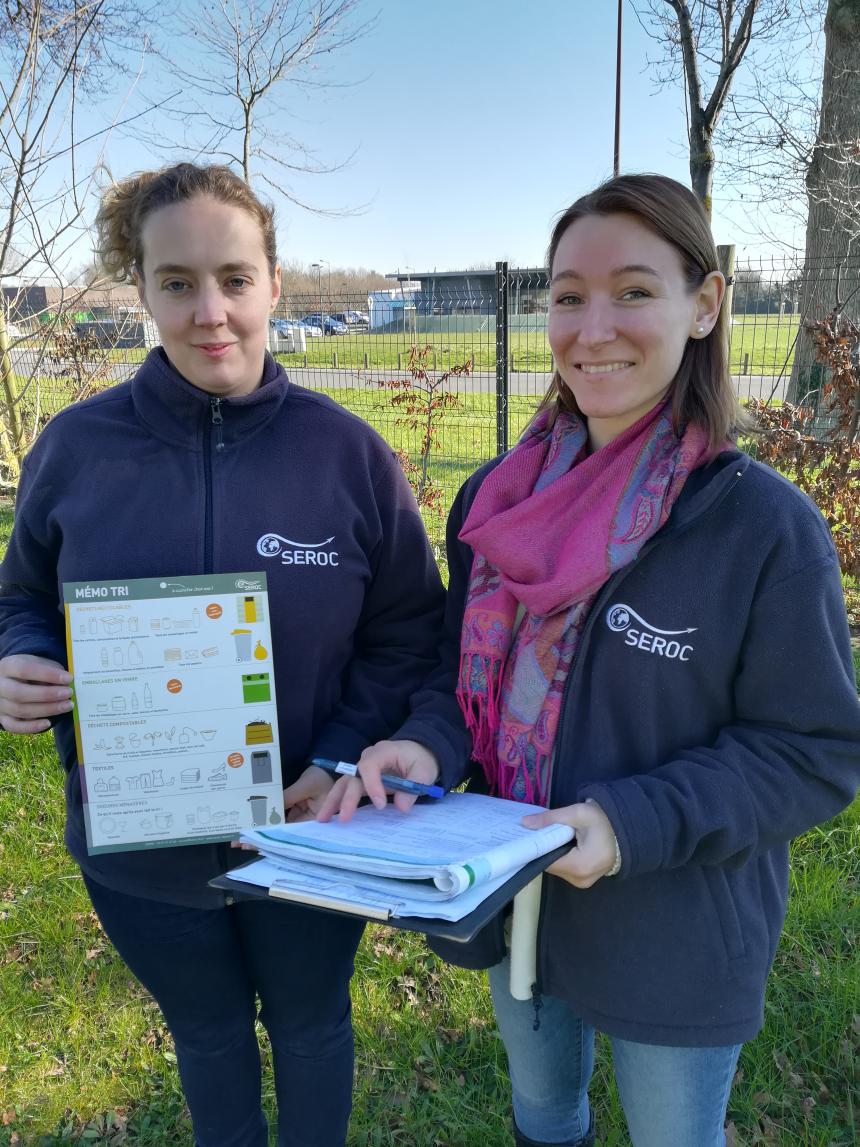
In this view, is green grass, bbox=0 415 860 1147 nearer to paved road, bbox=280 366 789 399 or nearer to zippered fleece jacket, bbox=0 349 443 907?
zippered fleece jacket, bbox=0 349 443 907

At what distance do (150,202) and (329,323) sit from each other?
8.05 m

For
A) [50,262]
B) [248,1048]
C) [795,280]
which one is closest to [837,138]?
[795,280]

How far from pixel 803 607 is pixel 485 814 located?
2.12ft

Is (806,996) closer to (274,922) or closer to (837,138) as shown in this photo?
(274,922)

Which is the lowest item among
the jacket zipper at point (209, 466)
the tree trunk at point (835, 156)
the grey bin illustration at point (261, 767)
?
the grey bin illustration at point (261, 767)

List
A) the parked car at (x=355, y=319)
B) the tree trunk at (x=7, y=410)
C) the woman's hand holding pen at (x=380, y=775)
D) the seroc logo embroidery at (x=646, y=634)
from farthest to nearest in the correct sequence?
1. the parked car at (x=355, y=319)
2. the tree trunk at (x=7, y=410)
3. the woman's hand holding pen at (x=380, y=775)
4. the seroc logo embroidery at (x=646, y=634)

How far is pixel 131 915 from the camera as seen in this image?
1.82 meters

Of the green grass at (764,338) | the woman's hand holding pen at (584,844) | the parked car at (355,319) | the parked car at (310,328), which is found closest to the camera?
the woman's hand holding pen at (584,844)

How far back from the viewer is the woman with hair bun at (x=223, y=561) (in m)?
1.73

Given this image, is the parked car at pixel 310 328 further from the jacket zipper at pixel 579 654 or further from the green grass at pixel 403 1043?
the jacket zipper at pixel 579 654

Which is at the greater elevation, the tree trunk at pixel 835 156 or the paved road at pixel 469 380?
the tree trunk at pixel 835 156

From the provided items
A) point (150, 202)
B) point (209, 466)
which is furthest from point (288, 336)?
point (209, 466)

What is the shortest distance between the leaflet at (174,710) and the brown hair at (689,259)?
93 centimetres

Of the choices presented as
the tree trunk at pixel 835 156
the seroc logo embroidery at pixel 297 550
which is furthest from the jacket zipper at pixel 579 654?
the tree trunk at pixel 835 156
